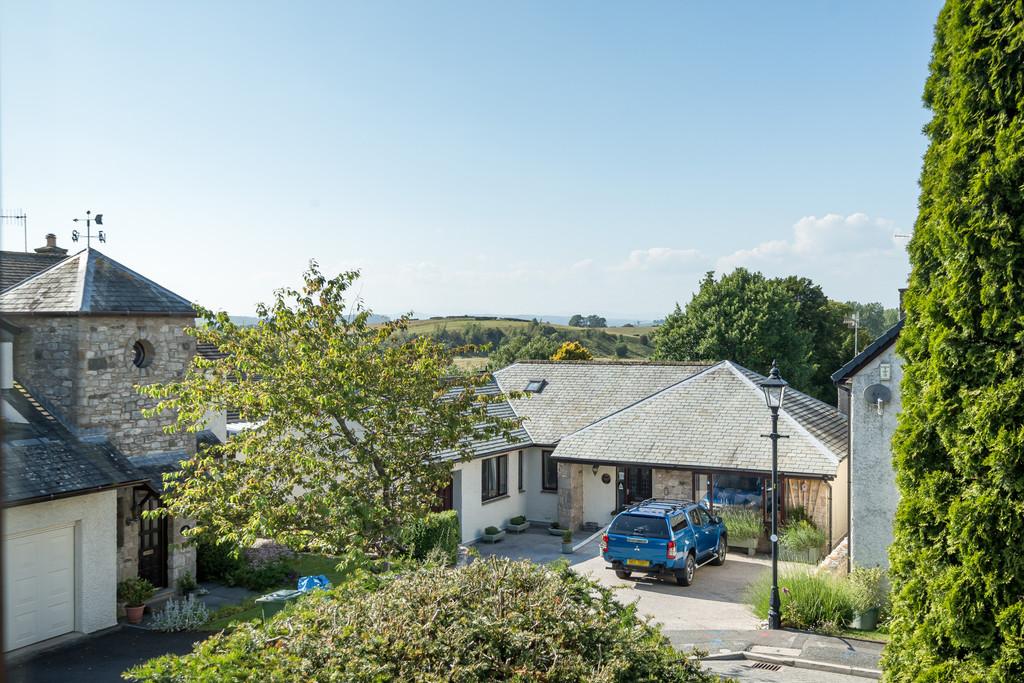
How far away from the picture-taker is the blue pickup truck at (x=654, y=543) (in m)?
18.7

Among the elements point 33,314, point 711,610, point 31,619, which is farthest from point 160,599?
point 711,610

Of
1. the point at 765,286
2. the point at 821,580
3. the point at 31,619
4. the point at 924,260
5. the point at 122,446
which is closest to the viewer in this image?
the point at 924,260

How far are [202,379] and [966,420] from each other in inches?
452

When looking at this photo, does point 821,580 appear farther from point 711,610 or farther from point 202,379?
point 202,379

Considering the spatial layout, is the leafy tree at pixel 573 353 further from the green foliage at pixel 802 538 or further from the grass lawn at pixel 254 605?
the grass lawn at pixel 254 605

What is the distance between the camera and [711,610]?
56.9 feet

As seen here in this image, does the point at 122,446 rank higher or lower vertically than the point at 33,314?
lower

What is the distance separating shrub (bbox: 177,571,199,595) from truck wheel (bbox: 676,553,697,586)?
11610mm

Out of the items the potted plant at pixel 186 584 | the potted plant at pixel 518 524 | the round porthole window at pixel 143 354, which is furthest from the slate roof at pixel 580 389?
the round porthole window at pixel 143 354

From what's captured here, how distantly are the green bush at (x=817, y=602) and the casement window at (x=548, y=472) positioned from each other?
37.5 ft

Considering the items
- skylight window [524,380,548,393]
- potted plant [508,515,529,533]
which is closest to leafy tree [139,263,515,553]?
potted plant [508,515,529,533]

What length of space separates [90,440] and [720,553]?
1586 centimetres

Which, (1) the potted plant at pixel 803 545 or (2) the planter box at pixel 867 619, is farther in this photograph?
(1) the potted plant at pixel 803 545

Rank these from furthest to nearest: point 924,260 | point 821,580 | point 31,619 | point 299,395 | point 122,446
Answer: point 122,446 → point 821,580 → point 31,619 → point 299,395 → point 924,260
